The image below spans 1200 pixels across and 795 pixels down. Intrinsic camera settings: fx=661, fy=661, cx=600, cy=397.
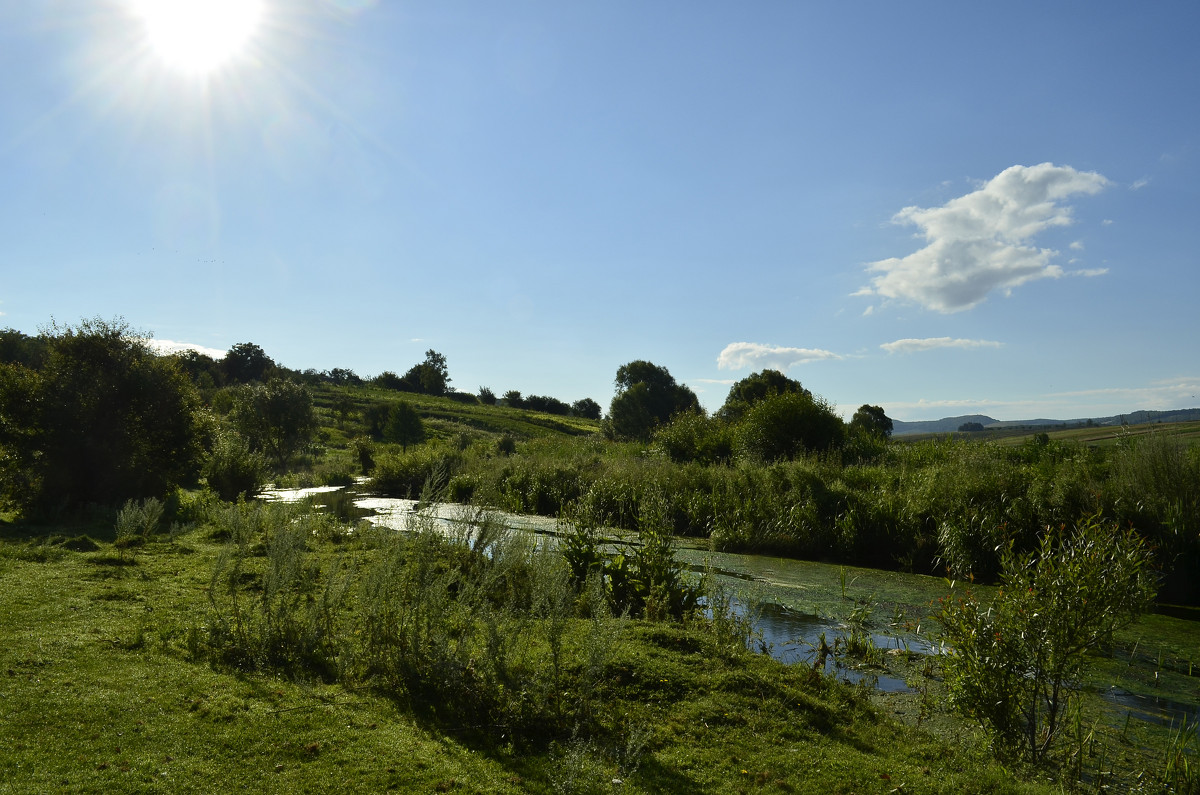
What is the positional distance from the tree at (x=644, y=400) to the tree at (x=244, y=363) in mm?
38572

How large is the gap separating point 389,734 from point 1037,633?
456 cm

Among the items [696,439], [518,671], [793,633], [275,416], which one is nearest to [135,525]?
[518,671]

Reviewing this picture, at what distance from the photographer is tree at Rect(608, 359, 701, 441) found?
54.6 m

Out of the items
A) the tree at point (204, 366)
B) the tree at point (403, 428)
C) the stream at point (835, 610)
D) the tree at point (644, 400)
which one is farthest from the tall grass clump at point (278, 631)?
the tree at point (204, 366)

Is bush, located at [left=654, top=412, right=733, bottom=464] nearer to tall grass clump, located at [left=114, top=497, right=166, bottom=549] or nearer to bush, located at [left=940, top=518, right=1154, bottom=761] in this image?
tall grass clump, located at [left=114, top=497, right=166, bottom=549]

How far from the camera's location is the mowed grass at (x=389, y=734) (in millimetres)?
3920

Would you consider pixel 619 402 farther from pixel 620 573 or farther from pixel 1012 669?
pixel 1012 669

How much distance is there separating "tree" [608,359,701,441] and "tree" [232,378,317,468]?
873 inches

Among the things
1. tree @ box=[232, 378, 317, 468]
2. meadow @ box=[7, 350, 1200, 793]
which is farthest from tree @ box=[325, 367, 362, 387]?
meadow @ box=[7, 350, 1200, 793]

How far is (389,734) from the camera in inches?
179

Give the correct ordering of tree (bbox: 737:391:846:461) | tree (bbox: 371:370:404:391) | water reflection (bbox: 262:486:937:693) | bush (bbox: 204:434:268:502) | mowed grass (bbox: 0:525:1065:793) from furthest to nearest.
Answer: tree (bbox: 371:370:404:391), tree (bbox: 737:391:846:461), bush (bbox: 204:434:268:502), water reflection (bbox: 262:486:937:693), mowed grass (bbox: 0:525:1065:793)

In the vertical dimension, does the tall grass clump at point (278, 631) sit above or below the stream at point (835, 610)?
above

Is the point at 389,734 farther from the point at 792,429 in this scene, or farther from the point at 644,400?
the point at 644,400

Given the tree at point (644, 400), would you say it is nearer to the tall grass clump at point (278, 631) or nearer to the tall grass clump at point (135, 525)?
the tall grass clump at point (135, 525)
